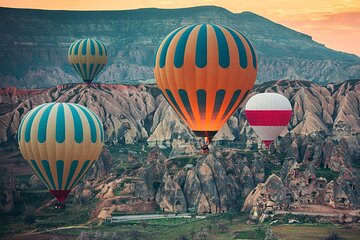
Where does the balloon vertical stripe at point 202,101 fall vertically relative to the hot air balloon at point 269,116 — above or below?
above

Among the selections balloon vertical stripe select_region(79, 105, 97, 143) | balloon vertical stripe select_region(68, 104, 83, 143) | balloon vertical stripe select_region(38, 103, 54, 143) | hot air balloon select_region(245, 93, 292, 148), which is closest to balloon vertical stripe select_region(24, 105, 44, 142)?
balloon vertical stripe select_region(38, 103, 54, 143)

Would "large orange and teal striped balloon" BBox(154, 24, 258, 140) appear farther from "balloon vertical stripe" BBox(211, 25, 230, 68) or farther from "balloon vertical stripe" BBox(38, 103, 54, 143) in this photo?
"balloon vertical stripe" BBox(38, 103, 54, 143)

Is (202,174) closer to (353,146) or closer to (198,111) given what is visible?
(198,111)

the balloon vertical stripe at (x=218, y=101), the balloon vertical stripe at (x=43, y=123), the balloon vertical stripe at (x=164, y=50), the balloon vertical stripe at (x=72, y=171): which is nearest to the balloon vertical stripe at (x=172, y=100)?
the balloon vertical stripe at (x=164, y=50)

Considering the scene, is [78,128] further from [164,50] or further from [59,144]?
[164,50]

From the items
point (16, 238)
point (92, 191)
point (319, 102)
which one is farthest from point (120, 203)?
point (319, 102)

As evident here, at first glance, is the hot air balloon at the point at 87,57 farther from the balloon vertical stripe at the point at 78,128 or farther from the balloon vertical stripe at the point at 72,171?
the balloon vertical stripe at the point at 72,171

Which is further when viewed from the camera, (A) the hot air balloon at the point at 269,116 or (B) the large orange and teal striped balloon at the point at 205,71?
(A) the hot air balloon at the point at 269,116

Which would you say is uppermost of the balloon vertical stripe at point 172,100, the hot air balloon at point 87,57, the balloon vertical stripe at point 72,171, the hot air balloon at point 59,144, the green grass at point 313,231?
the hot air balloon at point 87,57
